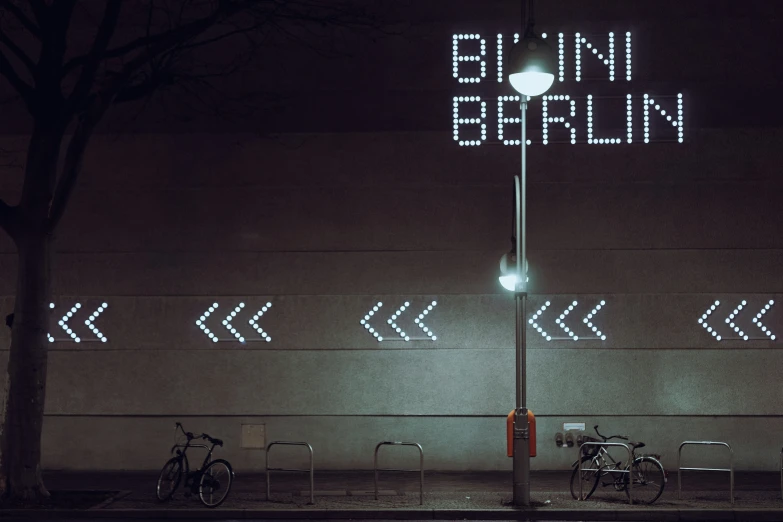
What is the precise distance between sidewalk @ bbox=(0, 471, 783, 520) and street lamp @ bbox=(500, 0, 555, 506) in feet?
2.12

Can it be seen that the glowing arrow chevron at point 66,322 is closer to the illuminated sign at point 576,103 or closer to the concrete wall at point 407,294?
the concrete wall at point 407,294

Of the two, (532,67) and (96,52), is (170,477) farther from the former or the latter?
(532,67)

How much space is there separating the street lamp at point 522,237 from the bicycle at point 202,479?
425 centimetres

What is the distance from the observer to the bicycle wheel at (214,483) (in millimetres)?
13742

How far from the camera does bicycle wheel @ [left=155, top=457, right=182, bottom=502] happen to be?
46.1ft

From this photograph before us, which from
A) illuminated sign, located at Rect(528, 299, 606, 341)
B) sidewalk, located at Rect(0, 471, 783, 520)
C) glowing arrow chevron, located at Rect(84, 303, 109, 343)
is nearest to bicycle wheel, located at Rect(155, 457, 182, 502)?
sidewalk, located at Rect(0, 471, 783, 520)

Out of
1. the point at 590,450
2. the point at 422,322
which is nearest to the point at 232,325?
the point at 422,322

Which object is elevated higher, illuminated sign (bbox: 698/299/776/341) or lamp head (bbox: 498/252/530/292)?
lamp head (bbox: 498/252/530/292)

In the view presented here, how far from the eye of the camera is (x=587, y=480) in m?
14.6

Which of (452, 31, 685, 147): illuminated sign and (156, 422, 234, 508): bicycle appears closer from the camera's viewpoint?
(156, 422, 234, 508): bicycle

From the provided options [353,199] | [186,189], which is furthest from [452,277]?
[186,189]

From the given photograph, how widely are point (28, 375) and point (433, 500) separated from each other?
6263 mm

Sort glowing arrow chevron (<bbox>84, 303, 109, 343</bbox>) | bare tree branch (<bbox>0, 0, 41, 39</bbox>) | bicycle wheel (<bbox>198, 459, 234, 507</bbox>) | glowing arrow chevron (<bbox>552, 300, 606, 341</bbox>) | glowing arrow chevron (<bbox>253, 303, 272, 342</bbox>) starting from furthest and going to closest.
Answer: glowing arrow chevron (<bbox>84, 303, 109, 343</bbox>), glowing arrow chevron (<bbox>253, 303, 272, 342</bbox>), glowing arrow chevron (<bbox>552, 300, 606, 341</bbox>), bare tree branch (<bbox>0, 0, 41, 39</bbox>), bicycle wheel (<bbox>198, 459, 234, 507</bbox>)

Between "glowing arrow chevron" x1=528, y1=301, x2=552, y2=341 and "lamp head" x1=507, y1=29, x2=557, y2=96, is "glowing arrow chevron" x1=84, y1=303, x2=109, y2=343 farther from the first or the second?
"lamp head" x1=507, y1=29, x2=557, y2=96
